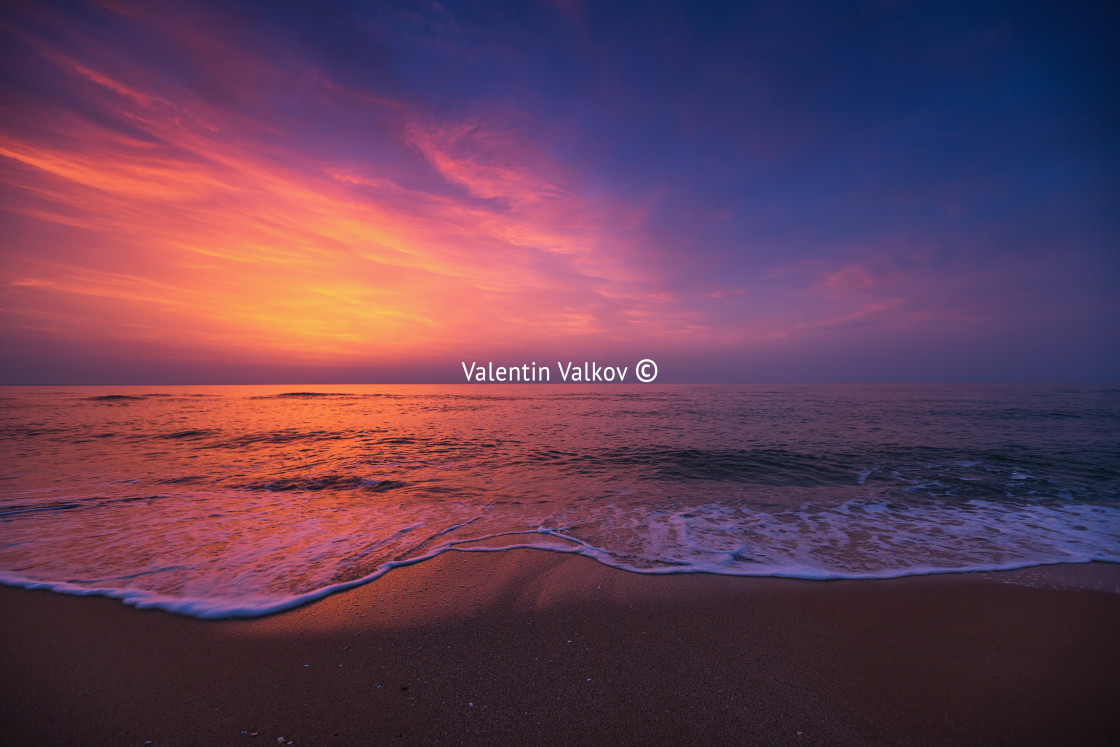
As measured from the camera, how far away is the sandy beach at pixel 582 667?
2779 millimetres

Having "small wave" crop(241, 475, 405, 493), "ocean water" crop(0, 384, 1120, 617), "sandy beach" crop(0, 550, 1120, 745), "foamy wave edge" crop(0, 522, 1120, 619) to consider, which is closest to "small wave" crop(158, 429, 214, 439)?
"ocean water" crop(0, 384, 1120, 617)

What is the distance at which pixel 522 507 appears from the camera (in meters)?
8.38

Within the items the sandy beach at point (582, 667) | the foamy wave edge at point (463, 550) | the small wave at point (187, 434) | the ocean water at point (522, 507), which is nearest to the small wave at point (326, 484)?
the ocean water at point (522, 507)

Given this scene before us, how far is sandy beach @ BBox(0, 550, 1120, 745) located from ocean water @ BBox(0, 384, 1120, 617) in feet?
2.14

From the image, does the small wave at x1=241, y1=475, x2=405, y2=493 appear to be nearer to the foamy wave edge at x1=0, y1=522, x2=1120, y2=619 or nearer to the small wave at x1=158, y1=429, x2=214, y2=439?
the foamy wave edge at x1=0, y1=522, x2=1120, y2=619

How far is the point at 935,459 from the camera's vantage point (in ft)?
44.4

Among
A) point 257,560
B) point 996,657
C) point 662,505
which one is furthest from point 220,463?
point 996,657

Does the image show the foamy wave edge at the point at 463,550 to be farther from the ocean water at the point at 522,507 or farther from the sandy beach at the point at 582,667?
the sandy beach at the point at 582,667

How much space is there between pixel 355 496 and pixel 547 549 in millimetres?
5444

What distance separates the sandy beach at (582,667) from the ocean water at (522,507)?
652mm

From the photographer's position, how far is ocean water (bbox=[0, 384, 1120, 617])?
18.0 feet

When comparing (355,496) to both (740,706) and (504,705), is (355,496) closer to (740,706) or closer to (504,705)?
(504,705)

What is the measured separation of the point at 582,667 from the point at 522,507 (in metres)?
5.08

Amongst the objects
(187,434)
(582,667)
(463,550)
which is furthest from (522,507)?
(187,434)
